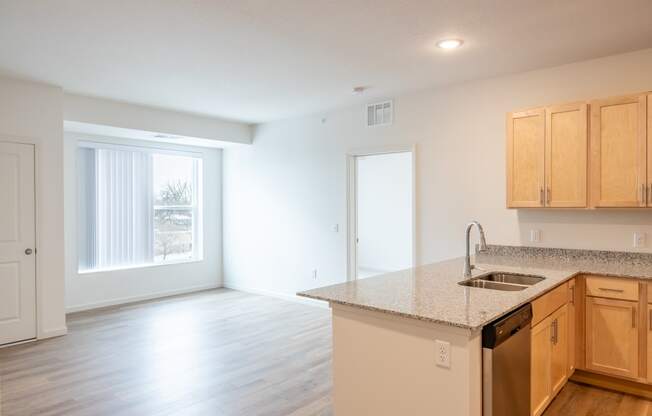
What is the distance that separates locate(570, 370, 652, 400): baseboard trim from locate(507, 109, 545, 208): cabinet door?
1.33m

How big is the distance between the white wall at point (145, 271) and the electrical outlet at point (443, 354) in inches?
203

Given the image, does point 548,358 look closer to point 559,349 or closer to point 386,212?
point 559,349

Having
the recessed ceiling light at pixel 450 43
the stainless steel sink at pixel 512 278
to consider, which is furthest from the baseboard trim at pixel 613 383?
the recessed ceiling light at pixel 450 43

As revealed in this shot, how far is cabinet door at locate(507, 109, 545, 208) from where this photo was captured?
3.56 meters

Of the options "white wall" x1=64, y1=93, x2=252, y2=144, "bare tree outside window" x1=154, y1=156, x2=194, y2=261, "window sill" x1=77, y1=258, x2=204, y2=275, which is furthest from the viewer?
"bare tree outside window" x1=154, y1=156, x2=194, y2=261

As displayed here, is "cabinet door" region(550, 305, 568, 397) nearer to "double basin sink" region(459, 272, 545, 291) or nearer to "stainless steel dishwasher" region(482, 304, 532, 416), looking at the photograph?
"double basin sink" region(459, 272, 545, 291)

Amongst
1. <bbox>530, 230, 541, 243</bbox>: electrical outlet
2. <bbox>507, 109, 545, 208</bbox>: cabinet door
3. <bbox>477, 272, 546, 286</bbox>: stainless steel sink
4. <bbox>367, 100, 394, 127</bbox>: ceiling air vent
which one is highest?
<bbox>367, 100, 394, 127</bbox>: ceiling air vent

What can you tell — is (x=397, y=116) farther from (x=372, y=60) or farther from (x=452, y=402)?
(x=452, y=402)

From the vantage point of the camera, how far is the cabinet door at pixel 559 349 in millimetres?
2816

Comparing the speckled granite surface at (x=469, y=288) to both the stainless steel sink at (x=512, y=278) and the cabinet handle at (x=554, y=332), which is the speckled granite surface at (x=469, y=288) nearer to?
the stainless steel sink at (x=512, y=278)

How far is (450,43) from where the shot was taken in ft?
10.6

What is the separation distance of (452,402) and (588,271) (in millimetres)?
1856

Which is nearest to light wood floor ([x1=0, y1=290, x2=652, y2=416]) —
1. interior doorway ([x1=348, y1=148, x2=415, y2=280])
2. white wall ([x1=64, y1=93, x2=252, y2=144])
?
white wall ([x1=64, y1=93, x2=252, y2=144])

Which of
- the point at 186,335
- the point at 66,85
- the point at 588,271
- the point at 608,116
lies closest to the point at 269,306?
the point at 186,335
